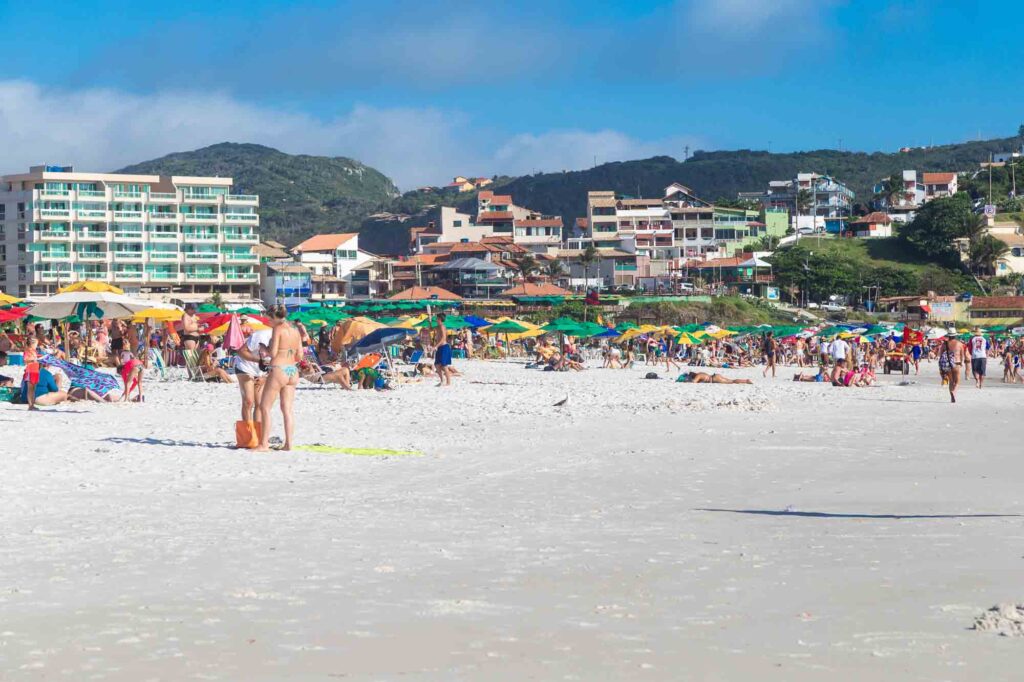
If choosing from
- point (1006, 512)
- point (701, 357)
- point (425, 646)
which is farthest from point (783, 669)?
point (701, 357)

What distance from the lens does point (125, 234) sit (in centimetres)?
8419

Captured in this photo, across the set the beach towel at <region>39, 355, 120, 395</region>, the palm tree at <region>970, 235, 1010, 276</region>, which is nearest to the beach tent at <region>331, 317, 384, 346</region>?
the beach towel at <region>39, 355, 120, 395</region>

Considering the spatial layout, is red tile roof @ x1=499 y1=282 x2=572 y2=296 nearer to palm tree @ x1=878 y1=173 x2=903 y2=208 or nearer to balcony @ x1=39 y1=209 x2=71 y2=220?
balcony @ x1=39 y1=209 x2=71 y2=220

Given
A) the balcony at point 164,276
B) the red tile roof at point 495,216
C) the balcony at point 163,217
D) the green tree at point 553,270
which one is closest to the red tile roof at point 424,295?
the balcony at point 164,276

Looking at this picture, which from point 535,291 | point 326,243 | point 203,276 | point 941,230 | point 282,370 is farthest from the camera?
point 941,230

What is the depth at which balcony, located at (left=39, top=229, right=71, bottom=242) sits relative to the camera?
82.2m

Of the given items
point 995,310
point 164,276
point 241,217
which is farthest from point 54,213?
point 995,310

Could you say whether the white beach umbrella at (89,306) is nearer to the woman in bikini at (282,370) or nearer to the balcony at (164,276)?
the woman in bikini at (282,370)

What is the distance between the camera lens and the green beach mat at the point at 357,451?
11891mm

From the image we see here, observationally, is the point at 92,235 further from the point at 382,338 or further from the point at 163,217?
the point at 382,338

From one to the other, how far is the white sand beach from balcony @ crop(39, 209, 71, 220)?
74.0m

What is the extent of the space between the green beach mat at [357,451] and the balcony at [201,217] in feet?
253

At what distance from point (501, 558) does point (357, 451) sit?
5603mm

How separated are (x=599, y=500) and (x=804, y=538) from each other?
81.7 inches
